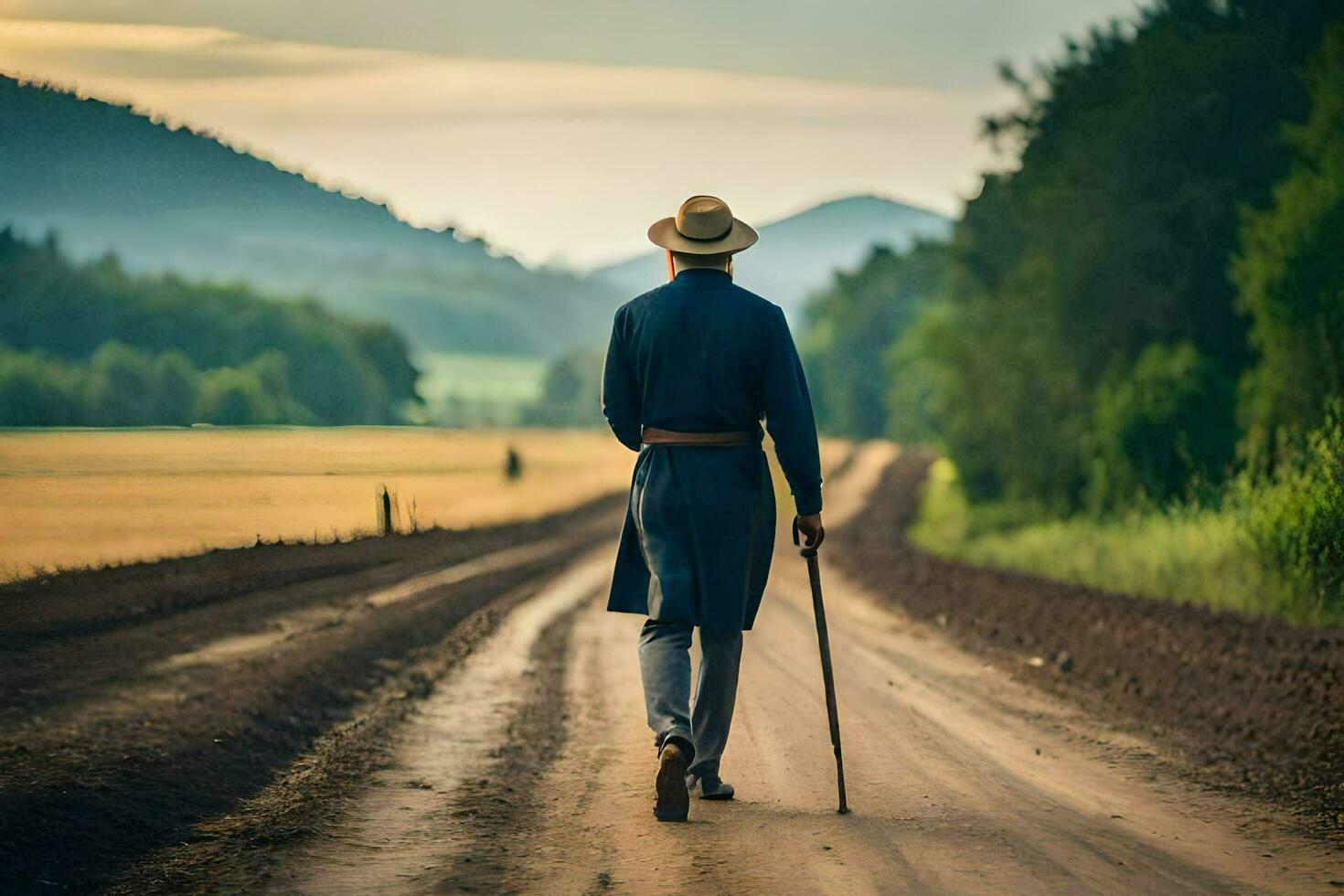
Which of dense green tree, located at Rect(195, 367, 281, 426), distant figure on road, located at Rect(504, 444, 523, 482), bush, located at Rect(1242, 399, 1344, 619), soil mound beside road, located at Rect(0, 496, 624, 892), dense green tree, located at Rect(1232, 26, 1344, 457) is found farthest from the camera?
dense green tree, located at Rect(1232, 26, 1344, 457)

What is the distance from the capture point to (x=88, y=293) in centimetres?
856

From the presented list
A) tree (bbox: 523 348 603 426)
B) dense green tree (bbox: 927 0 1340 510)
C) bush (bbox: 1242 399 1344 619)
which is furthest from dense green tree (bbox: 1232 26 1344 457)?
tree (bbox: 523 348 603 426)

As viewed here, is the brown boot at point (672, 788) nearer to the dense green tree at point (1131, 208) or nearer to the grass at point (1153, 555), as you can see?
the grass at point (1153, 555)

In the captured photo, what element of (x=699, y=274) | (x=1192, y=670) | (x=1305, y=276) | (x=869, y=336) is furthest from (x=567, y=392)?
(x=869, y=336)

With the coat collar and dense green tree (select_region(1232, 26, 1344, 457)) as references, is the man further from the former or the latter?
dense green tree (select_region(1232, 26, 1344, 457))

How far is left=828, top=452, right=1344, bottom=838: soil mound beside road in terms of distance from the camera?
23.5 feet

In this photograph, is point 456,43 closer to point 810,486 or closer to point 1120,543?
point 810,486

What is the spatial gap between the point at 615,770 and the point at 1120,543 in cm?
1597

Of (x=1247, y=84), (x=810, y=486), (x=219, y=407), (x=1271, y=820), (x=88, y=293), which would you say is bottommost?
(x=1271, y=820)

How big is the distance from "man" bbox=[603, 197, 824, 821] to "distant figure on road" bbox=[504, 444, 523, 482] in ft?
29.0

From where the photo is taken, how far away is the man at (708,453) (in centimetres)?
599

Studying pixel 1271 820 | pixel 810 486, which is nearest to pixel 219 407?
pixel 810 486

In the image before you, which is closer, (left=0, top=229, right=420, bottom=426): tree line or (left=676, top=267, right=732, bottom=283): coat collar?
(left=676, top=267, right=732, bottom=283): coat collar

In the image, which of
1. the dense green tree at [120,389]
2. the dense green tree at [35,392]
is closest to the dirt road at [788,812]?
the dense green tree at [120,389]
